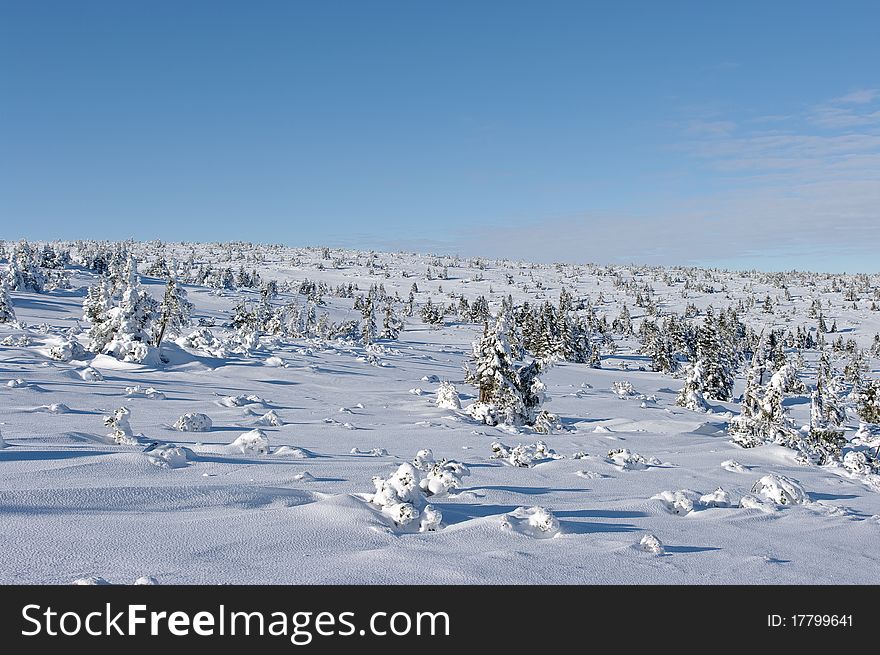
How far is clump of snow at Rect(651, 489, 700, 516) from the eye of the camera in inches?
297

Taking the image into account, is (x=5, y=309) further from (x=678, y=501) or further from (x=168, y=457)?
(x=678, y=501)

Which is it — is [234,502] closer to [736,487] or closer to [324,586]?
[324,586]

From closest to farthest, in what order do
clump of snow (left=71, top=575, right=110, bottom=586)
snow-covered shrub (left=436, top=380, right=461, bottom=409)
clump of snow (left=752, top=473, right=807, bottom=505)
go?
clump of snow (left=71, top=575, right=110, bottom=586) < clump of snow (left=752, top=473, right=807, bottom=505) < snow-covered shrub (left=436, top=380, right=461, bottom=409)

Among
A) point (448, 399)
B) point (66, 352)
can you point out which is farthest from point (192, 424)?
point (66, 352)

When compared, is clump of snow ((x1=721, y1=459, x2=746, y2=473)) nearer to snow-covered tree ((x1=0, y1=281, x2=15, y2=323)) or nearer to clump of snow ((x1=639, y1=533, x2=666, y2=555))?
clump of snow ((x1=639, y1=533, x2=666, y2=555))

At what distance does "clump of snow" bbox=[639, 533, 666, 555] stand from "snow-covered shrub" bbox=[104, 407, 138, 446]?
7.54m

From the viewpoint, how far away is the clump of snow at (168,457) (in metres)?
7.42

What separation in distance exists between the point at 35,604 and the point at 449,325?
133m

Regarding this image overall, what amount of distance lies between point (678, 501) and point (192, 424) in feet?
29.4

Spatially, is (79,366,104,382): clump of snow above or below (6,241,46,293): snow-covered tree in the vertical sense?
below

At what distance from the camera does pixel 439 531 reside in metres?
5.57

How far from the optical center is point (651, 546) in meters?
5.45

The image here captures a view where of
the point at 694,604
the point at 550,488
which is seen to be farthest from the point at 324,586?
the point at 550,488

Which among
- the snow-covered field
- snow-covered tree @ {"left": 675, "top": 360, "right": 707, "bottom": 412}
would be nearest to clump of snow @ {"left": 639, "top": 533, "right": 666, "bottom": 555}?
the snow-covered field
